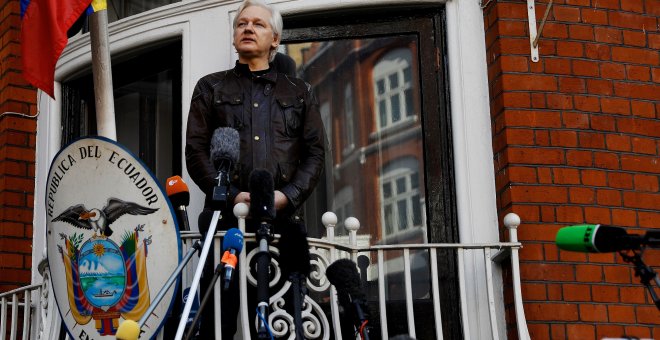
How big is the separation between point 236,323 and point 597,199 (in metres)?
2.06

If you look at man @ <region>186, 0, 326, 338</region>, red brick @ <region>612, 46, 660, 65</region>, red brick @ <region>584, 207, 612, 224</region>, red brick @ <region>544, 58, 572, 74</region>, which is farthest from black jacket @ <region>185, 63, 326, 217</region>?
red brick @ <region>612, 46, 660, 65</region>

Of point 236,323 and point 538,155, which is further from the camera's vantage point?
point 538,155

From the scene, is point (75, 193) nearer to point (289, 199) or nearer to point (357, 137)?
point (289, 199)

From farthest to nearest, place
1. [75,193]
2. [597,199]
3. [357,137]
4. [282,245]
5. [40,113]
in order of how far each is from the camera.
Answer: [40,113] → [357,137] → [597,199] → [75,193] → [282,245]

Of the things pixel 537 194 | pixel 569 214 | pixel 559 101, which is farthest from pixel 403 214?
pixel 559 101

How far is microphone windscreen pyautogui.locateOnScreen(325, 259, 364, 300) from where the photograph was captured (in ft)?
18.1

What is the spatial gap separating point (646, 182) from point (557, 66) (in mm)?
790

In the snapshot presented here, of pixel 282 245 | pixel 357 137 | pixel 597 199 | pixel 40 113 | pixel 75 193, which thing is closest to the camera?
pixel 282 245

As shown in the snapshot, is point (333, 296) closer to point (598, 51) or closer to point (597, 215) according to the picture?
point (597, 215)

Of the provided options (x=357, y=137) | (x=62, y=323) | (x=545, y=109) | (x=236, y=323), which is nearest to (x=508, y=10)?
(x=545, y=109)

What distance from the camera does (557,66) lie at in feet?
23.2

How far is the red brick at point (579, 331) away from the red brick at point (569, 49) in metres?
1.51

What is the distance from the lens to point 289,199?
248 inches

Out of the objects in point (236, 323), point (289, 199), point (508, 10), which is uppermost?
point (508, 10)
